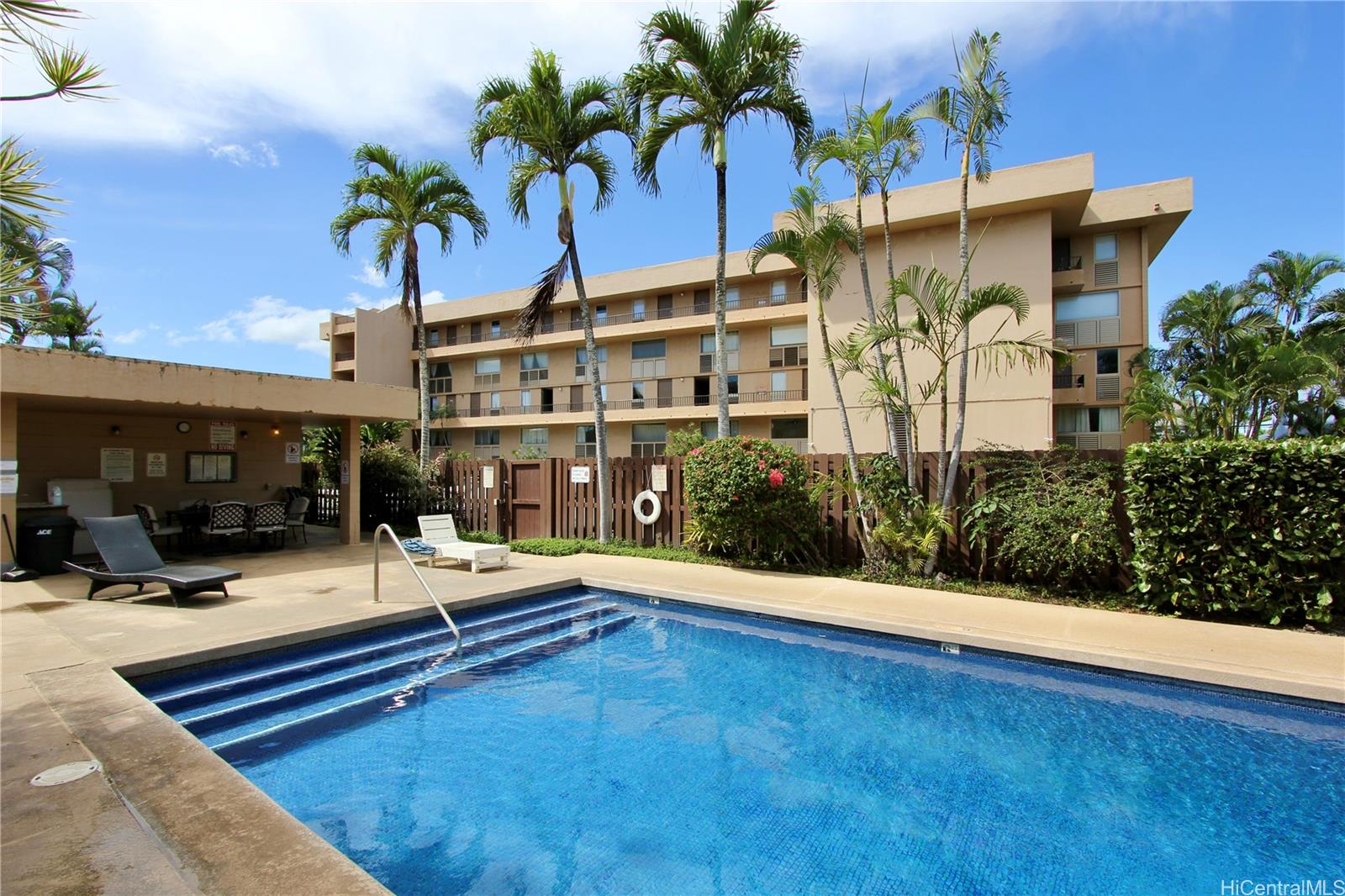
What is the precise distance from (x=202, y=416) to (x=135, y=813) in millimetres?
13088

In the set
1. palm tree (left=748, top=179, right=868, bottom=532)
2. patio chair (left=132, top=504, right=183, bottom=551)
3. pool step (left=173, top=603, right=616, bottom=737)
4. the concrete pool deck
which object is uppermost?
palm tree (left=748, top=179, right=868, bottom=532)

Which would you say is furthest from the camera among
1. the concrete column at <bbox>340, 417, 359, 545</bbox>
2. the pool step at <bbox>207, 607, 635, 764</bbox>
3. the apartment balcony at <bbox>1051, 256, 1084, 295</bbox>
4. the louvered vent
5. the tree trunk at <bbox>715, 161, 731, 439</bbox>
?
the apartment balcony at <bbox>1051, 256, 1084, 295</bbox>

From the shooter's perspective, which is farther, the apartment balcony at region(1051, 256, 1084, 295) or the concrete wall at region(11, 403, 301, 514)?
the apartment balcony at region(1051, 256, 1084, 295)

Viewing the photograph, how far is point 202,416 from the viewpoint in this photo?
13359mm

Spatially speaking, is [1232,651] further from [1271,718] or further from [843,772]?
[843,772]

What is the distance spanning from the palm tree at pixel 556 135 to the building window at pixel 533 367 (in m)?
20.9

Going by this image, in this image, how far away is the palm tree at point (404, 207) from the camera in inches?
644

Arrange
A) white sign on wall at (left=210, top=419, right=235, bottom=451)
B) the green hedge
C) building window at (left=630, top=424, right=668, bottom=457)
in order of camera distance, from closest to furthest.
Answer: the green hedge
white sign on wall at (left=210, top=419, right=235, bottom=451)
building window at (left=630, top=424, right=668, bottom=457)

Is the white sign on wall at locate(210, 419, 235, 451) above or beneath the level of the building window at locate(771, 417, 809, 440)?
beneath

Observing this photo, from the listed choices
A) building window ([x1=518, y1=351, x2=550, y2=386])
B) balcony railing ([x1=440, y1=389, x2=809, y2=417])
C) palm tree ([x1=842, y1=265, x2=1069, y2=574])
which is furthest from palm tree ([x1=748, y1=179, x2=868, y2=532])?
building window ([x1=518, y1=351, x2=550, y2=386])

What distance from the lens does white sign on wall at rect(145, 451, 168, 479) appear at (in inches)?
510

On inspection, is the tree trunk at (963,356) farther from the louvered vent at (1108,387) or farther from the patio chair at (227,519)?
the louvered vent at (1108,387)

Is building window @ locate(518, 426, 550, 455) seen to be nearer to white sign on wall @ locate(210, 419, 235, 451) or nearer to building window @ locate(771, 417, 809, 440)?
building window @ locate(771, 417, 809, 440)

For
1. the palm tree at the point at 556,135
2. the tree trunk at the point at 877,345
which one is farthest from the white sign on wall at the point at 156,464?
the tree trunk at the point at 877,345
